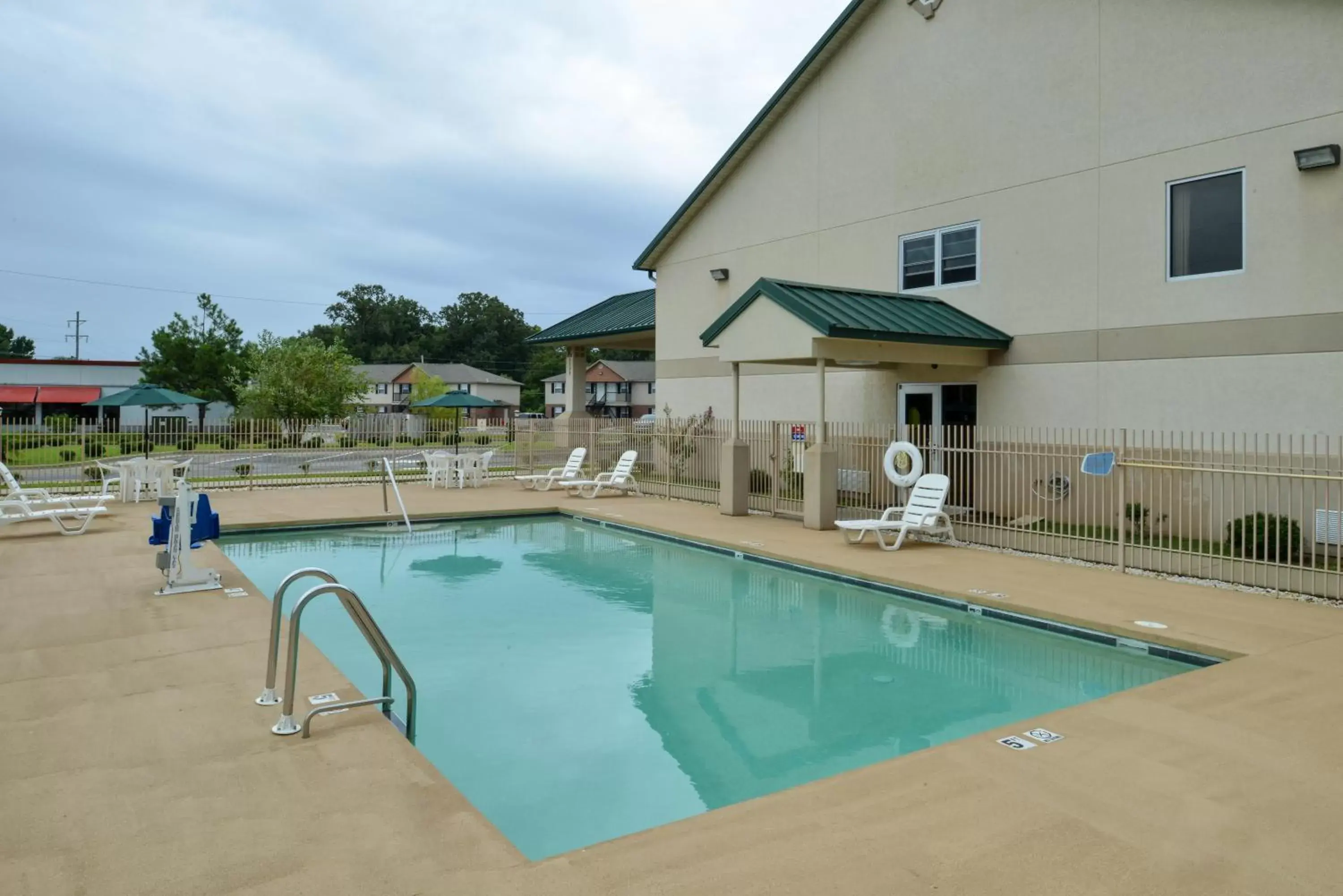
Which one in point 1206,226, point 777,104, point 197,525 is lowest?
point 197,525

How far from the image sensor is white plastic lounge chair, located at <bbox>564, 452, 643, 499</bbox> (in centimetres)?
1972

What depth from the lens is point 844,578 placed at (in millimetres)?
11141

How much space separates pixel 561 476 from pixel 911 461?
9976 millimetres

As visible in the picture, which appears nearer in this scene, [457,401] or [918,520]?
[918,520]

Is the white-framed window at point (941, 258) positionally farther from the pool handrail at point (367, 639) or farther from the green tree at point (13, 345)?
the green tree at point (13, 345)

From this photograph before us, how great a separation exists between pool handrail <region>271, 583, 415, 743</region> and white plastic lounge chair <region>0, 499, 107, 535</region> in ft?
33.2

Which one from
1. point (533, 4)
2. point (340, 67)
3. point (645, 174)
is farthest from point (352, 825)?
point (645, 174)

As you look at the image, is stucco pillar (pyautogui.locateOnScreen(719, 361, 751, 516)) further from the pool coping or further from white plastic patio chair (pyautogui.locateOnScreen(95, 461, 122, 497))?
white plastic patio chair (pyautogui.locateOnScreen(95, 461, 122, 497))

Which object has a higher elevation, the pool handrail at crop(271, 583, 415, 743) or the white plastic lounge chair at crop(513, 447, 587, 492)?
the white plastic lounge chair at crop(513, 447, 587, 492)

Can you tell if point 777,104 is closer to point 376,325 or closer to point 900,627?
point 900,627

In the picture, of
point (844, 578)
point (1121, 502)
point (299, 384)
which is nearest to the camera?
point (1121, 502)

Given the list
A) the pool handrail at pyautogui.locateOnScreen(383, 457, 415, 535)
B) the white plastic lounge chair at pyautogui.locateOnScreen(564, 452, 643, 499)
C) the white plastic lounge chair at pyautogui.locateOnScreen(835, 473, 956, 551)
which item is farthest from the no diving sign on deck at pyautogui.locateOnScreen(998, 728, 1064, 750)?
the white plastic lounge chair at pyautogui.locateOnScreen(564, 452, 643, 499)

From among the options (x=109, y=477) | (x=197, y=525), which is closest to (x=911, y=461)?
(x=197, y=525)

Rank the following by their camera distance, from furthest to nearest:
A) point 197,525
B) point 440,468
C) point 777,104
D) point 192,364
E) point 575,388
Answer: point 192,364
point 575,388
point 440,468
point 777,104
point 197,525
